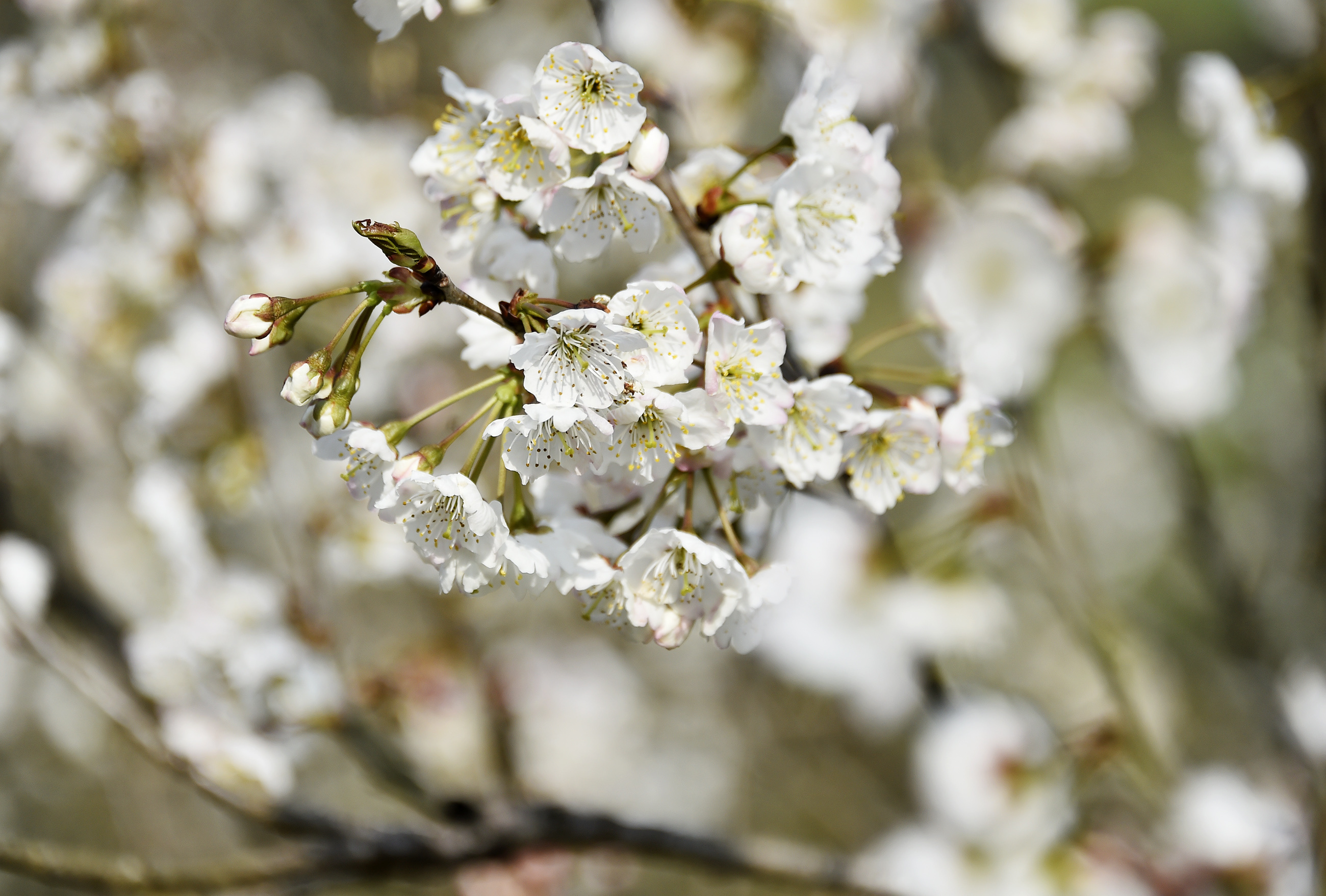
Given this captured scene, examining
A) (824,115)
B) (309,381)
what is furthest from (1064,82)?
(309,381)

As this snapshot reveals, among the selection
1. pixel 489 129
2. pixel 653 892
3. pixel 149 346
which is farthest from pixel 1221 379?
pixel 653 892

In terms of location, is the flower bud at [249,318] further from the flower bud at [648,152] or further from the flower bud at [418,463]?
the flower bud at [648,152]

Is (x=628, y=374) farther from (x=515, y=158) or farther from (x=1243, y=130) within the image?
(x=1243, y=130)

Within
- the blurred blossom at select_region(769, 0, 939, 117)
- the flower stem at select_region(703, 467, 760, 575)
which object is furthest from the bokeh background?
the flower stem at select_region(703, 467, 760, 575)

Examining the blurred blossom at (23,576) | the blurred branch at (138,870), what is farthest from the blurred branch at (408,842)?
the blurred blossom at (23,576)

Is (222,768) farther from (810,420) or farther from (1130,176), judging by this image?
(1130,176)
